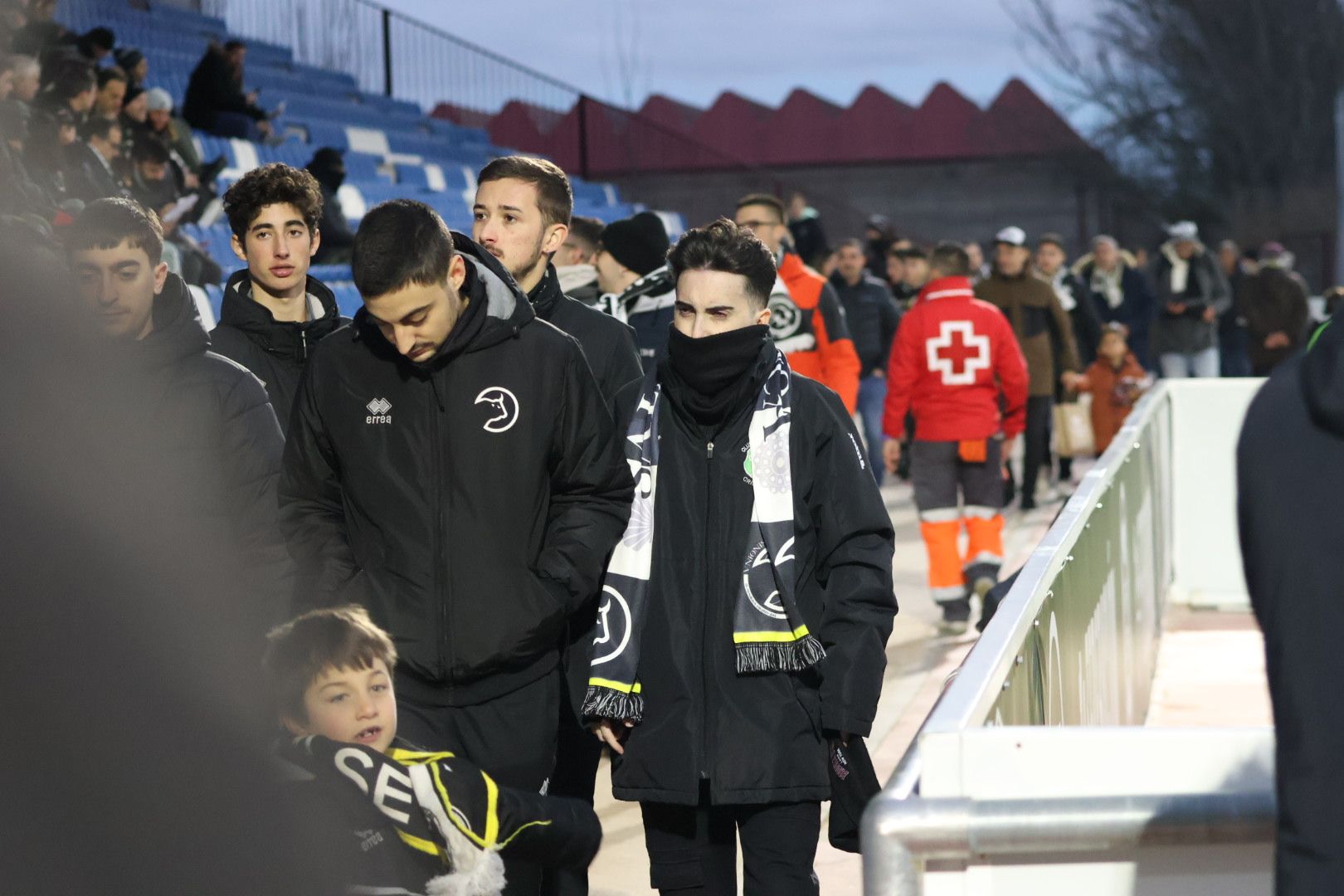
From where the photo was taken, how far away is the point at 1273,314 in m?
16.4

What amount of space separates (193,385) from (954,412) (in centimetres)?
580

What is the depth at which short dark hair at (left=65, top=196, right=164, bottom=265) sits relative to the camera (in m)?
4.07

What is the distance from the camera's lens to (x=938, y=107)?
43.1m

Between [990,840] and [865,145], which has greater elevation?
[865,145]

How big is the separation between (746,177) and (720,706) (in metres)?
32.6

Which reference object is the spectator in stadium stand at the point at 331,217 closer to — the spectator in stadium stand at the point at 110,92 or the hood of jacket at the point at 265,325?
the spectator in stadium stand at the point at 110,92

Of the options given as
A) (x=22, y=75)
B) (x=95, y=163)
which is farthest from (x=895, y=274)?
(x=22, y=75)

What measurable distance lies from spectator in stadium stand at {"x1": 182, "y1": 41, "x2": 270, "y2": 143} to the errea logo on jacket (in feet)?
38.3

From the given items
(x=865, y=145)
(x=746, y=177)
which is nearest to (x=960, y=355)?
(x=746, y=177)

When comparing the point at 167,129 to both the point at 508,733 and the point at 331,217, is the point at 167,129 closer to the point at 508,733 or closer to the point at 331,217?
the point at 331,217

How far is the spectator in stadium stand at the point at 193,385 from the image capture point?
402cm

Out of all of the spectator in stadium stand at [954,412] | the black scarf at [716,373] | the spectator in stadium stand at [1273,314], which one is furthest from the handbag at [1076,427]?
the black scarf at [716,373]

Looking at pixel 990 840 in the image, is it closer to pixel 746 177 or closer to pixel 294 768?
pixel 294 768

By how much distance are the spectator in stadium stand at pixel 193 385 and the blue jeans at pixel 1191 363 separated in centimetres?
1348
